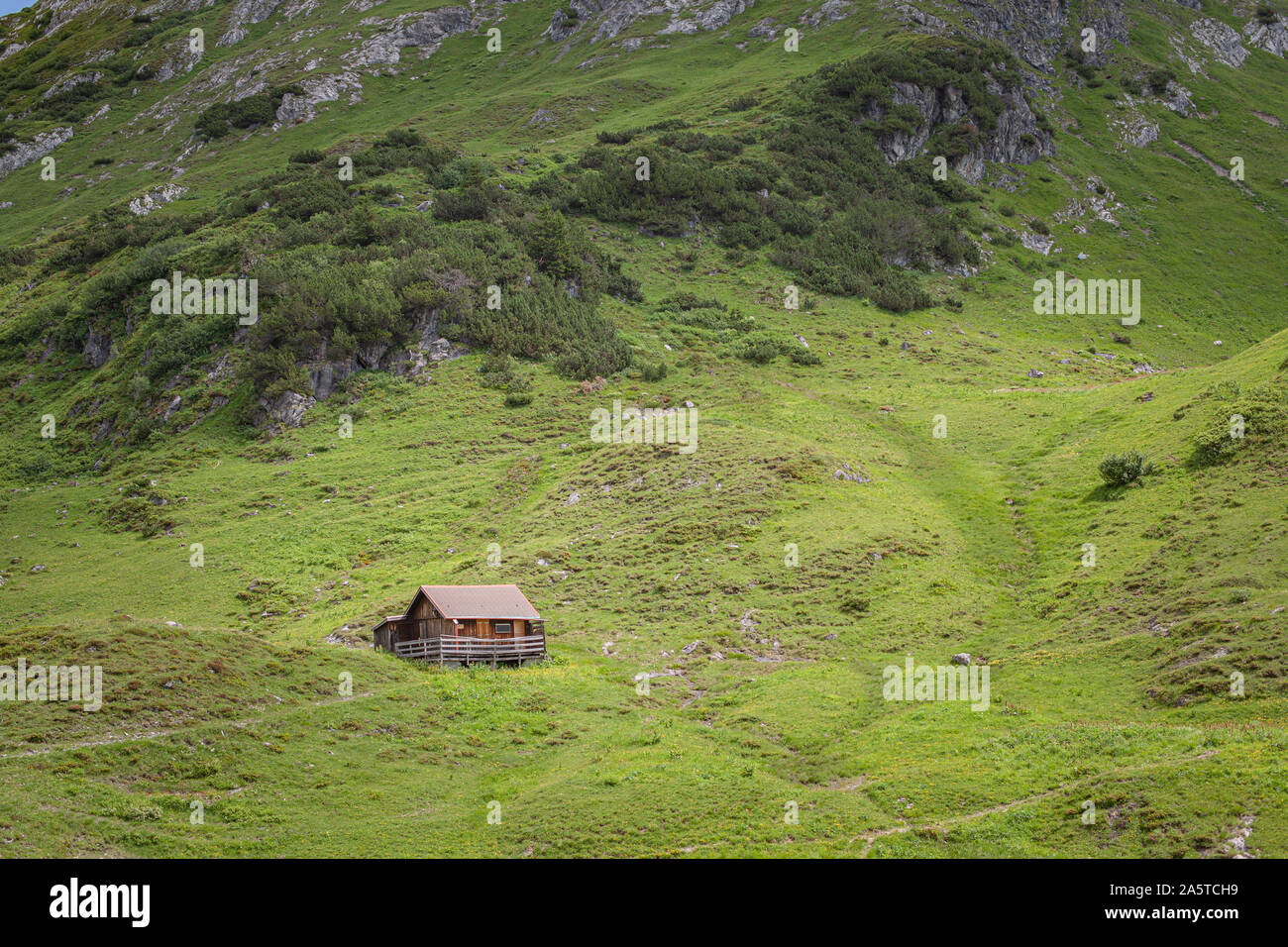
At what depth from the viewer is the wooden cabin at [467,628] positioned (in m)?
43.8

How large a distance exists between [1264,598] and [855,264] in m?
84.5

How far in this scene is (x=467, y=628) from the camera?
4434 centimetres

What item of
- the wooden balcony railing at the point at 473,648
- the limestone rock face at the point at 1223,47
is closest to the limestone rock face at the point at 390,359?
the wooden balcony railing at the point at 473,648

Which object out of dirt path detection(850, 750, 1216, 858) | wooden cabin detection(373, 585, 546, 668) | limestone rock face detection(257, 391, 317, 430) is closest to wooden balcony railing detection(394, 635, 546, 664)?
wooden cabin detection(373, 585, 546, 668)

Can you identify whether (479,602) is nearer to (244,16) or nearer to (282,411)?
(282,411)

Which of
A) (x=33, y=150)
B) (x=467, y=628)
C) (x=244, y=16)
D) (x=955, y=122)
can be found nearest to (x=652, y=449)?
(x=467, y=628)

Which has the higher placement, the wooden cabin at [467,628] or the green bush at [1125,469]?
the green bush at [1125,469]

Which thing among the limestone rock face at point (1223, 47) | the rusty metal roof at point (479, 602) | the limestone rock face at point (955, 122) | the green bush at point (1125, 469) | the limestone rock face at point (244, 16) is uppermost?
the limestone rock face at point (244, 16)

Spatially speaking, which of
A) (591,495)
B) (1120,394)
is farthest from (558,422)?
(1120,394)

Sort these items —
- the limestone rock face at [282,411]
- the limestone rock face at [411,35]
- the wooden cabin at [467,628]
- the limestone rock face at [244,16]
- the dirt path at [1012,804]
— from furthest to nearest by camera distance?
1. the limestone rock face at [244,16]
2. the limestone rock face at [411,35]
3. the limestone rock face at [282,411]
4. the wooden cabin at [467,628]
5. the dirt path at [1012,804]

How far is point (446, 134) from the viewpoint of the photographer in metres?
141

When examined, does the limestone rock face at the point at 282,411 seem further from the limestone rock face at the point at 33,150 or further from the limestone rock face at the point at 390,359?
the limestone rock face at the point at 33,150

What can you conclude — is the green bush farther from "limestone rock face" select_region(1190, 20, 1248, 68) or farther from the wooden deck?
"limestone rock face" select_region(1190, 20, 1248, 68)

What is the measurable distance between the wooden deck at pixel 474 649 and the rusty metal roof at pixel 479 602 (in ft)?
3.98
